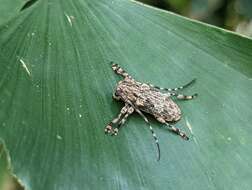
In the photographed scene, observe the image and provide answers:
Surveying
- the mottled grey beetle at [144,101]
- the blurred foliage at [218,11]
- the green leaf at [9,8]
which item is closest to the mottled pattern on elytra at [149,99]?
the mottled grey beetle at [144,101]

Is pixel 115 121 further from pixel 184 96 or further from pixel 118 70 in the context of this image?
pixel 184 96

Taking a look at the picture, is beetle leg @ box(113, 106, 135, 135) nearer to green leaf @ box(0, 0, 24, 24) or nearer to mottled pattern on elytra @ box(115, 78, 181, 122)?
mottled pattern on elytra @ box(115, 78, 181, 122)

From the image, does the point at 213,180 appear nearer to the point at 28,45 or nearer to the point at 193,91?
the point at 193,91

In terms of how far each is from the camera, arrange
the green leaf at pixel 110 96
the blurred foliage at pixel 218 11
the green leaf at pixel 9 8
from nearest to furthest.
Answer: the green leaf at pixel 110 96 → the green leaf at pixel 9 8 → the blurred foliage at pixel 218 11

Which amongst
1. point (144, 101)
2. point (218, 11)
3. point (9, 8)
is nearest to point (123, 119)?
point (144, 101)

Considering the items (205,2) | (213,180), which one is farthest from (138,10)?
(205,2)

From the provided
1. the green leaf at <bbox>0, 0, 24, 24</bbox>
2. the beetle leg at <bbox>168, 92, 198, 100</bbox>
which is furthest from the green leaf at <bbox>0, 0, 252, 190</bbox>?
the green leaf at <bbox>0, 0, 24, 24</bbox>

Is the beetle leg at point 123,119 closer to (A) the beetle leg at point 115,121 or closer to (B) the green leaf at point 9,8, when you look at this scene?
(A) the beetle leg at point 115,121
